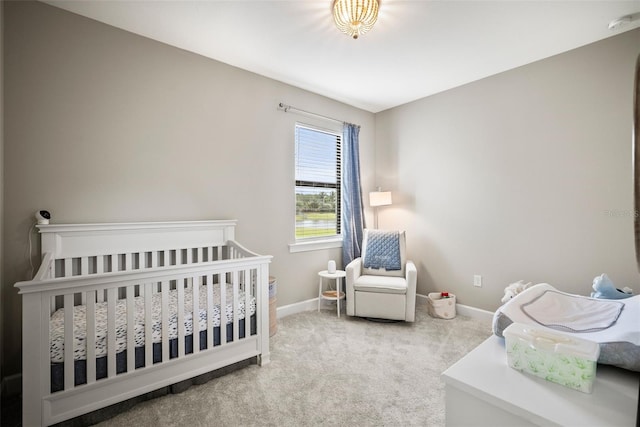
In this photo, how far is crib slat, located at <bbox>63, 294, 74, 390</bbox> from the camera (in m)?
1.50

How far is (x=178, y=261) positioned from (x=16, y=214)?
40.1 inches

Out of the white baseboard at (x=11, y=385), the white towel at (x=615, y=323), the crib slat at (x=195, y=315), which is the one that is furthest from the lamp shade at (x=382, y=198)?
the white baseboard at (x=11, y=385)

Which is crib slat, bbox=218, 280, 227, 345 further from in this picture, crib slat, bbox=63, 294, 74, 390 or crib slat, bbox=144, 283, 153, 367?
crib slat, bbox=63, 294, 74, 390

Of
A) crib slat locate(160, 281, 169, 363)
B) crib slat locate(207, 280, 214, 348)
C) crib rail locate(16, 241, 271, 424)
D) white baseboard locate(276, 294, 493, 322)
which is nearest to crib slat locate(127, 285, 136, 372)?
crib rail locate(16, 241, 271, 424)

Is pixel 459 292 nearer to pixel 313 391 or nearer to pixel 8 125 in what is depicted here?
pixel 313 391

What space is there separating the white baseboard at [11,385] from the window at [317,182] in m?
2.33

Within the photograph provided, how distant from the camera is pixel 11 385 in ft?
6.16

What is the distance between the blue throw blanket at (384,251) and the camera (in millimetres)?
3325

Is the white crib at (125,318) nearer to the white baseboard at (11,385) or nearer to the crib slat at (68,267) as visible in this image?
the crib slat at (68,267)

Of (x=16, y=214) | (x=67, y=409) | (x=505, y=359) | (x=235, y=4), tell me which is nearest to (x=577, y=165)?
(x=505, y=359)

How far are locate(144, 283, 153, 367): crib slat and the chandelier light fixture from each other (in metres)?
2.03

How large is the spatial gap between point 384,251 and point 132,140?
2587mm

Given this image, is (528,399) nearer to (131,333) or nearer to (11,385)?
(131,333)

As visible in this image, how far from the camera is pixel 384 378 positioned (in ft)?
6.56
